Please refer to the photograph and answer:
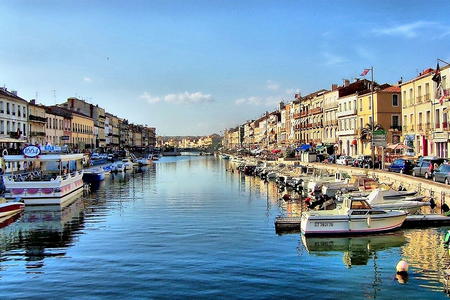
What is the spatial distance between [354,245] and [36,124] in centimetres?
A: 7265

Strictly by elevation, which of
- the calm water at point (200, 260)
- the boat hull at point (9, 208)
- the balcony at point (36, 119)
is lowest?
the calm water at point (200, 260)

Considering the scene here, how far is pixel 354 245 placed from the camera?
27.2m

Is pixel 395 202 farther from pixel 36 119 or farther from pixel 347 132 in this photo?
pixel 36 119

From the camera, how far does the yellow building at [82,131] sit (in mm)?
117500

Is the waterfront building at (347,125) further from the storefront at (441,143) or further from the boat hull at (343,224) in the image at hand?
the boat hull at (343,224)

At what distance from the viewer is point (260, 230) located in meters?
32.5

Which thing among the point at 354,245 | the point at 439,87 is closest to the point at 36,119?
the point at 439,87

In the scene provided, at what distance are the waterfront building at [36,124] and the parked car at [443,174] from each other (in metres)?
65.5

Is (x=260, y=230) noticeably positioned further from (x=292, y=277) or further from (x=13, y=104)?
(x=13, y=104)

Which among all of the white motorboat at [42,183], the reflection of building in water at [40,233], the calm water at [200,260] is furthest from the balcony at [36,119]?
the calm water at [200,260]

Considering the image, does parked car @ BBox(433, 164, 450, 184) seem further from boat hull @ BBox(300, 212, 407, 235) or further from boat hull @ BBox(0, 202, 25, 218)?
boat hull @ BBox(0, 202, 25, 218)

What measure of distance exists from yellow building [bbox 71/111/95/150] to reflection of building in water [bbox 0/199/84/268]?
76817mm

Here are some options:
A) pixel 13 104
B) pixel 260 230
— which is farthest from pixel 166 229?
pixel 13 104

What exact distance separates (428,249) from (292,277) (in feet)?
28.8
